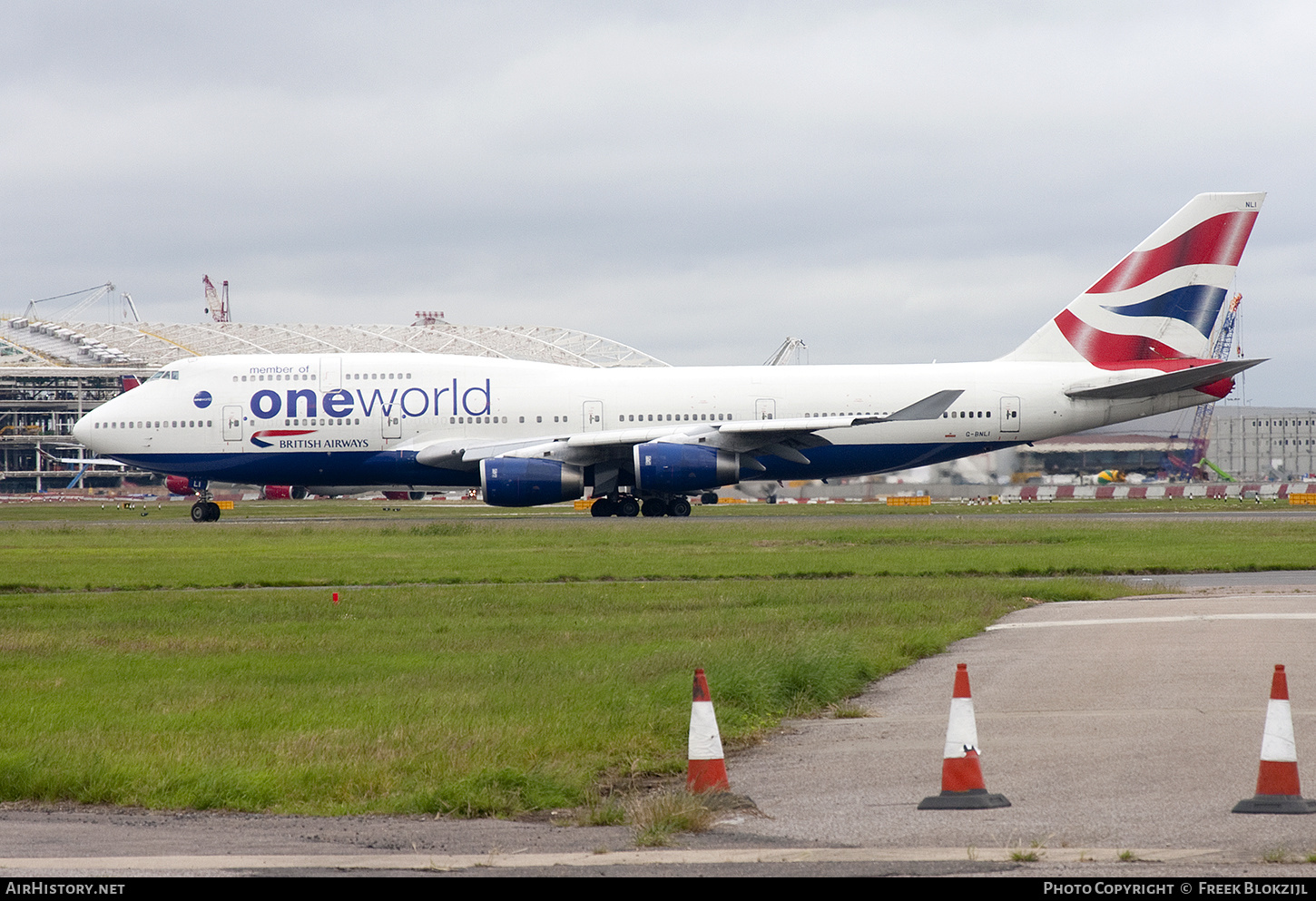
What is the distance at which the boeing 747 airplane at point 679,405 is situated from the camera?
38.5 metres

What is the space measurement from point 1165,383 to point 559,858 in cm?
3465

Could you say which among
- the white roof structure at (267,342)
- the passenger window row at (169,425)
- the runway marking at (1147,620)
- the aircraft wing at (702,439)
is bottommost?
the runway marking at (1147,620)

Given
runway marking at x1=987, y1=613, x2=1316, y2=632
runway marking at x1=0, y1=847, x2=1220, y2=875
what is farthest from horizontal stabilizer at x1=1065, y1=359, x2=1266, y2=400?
runway marking at x1=0, y1=847, x2=1220, y2=875

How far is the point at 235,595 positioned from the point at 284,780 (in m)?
12.1

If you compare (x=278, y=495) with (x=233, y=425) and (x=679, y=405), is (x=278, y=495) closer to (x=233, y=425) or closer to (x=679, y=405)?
(x=233, y=425)

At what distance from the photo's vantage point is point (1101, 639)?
13602 mm

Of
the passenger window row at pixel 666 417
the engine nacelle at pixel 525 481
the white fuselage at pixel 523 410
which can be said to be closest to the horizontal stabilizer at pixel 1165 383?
the white fuselage at pixel 523 410

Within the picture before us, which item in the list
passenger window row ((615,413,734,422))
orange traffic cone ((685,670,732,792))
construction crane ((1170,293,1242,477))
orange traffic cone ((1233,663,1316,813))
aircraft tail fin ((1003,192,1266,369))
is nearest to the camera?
orange traffic cone ((1233,663,1316,813))

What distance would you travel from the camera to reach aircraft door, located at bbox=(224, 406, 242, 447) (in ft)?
132

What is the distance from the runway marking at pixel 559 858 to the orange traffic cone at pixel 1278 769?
2.38ft

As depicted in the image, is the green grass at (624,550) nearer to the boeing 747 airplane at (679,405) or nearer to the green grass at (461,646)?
the green grass at (461,646)

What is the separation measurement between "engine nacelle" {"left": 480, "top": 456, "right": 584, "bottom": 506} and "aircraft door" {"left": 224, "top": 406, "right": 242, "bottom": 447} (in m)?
7.98

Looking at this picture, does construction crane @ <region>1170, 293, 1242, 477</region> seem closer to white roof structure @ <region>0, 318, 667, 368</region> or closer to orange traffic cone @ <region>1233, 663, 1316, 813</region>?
white roof structure @ <region>0, 318, 667, 368</region>
